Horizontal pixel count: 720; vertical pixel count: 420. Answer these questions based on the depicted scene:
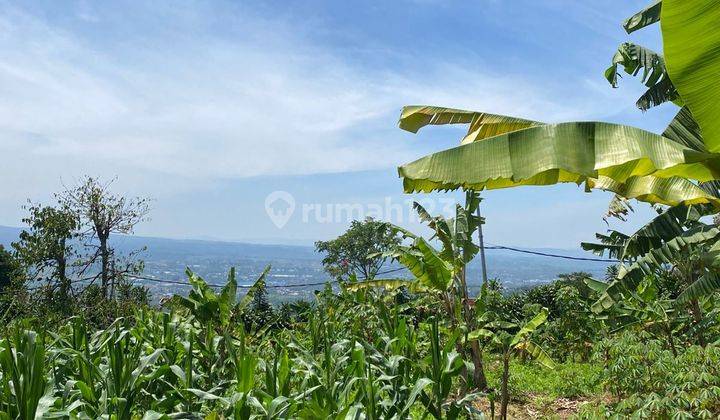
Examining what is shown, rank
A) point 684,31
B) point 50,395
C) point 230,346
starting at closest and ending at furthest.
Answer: point 684,31 < point 50,395 < point 230,346

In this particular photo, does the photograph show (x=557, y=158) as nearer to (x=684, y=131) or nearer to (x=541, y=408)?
(x=684, y=131)

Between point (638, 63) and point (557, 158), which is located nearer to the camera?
point (557, 158)

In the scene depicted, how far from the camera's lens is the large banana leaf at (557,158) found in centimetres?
304

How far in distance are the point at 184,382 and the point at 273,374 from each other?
0.66 meters

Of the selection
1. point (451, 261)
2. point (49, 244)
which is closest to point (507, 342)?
point (451, 261)

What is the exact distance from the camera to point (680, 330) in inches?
308

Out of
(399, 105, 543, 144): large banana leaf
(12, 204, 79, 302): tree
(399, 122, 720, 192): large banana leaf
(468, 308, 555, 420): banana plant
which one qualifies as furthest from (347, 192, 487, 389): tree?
(12, 204, 79, 302): tree

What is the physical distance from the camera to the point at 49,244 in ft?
35.2

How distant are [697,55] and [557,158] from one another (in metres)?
0.85

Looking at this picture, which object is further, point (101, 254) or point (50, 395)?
point (101, 254)

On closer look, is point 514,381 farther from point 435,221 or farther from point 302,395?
point 302,395

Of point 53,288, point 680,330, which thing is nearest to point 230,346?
point 680,330

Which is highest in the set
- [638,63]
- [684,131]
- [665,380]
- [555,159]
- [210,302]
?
[638,63]

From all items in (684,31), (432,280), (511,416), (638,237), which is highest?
(684,31)
